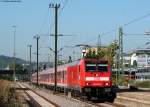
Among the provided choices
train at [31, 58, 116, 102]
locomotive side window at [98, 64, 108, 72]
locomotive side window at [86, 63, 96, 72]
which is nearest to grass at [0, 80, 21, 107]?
train at [31, 58, 116, 102]

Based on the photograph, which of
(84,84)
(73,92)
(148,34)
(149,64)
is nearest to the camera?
(84,84)

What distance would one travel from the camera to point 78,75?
39.3 m

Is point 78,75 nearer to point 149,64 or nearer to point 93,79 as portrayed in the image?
point 93,79

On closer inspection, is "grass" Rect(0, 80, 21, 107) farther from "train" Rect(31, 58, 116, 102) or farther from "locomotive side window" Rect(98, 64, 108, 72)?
"locomotive side window" Rect(98, 64, 108, 72)

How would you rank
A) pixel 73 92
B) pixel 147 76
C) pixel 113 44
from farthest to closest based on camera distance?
pixel 147 76
pixel 113 44
pixel 73 92

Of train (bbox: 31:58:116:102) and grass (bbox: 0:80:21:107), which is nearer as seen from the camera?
grass (bbox: 0:80:21:107)

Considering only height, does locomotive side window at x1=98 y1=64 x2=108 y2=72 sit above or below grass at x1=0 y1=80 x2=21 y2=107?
above

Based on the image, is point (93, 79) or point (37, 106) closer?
point (37, 106)

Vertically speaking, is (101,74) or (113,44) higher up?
(113,44)

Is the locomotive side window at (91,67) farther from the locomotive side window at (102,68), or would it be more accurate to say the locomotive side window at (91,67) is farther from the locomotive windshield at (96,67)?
the locomotive side window at (102,68)

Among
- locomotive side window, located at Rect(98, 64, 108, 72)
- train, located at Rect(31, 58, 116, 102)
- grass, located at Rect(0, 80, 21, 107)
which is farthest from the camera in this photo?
locomotive side window, located at Rect(98, 64, 108, 72)

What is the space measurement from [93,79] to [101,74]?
682 millimetres

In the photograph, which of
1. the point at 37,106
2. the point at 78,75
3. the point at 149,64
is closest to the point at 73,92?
the point at 78,75

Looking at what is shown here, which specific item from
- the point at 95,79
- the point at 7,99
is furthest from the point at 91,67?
the point at 7,99
